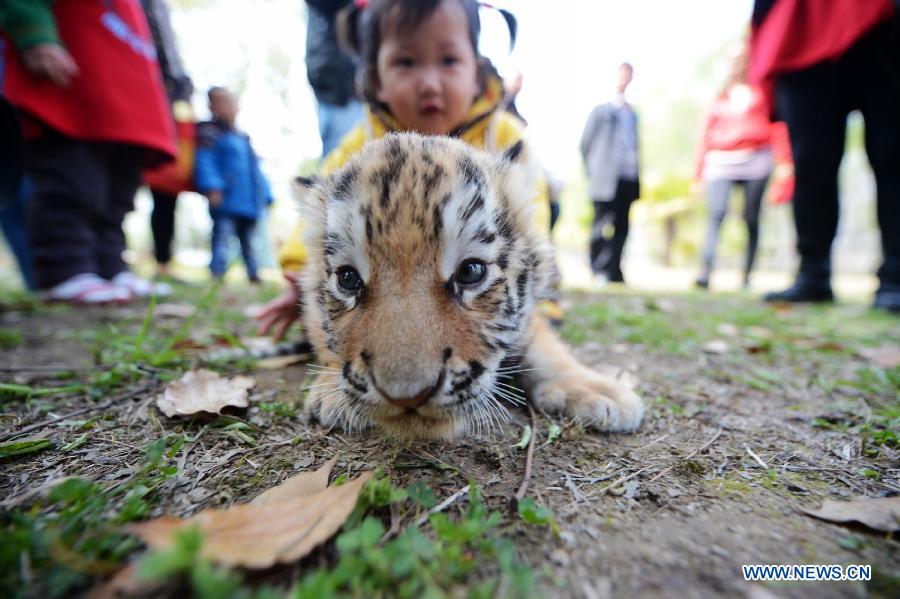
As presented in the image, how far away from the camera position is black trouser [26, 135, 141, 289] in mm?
3986

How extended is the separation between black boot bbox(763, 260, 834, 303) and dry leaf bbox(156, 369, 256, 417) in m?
6.44

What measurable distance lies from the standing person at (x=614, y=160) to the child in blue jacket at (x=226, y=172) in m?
6.78

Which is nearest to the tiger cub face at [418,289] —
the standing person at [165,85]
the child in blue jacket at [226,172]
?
the standing person at [165,85]

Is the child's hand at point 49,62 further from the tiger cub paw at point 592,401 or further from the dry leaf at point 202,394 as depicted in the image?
the tiger cub paw at point 592,401

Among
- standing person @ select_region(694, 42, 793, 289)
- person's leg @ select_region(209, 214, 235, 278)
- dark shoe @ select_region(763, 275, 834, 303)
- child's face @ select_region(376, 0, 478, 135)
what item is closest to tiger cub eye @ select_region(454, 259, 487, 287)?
child's face @ select_region(376, 0, 478, 135)

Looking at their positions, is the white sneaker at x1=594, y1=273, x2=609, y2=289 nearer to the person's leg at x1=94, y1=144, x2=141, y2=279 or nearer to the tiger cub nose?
the person's leg at x1=94, y1=144, x2=141, y2=279

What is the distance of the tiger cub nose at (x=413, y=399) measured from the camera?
120 centimetres

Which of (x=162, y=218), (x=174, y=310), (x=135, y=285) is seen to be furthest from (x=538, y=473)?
(x=162, y=218)

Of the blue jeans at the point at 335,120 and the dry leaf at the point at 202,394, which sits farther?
the blue jeans at the point at 335,120

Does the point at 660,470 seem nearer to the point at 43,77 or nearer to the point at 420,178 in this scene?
the point at 420,178

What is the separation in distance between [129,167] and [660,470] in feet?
20.1

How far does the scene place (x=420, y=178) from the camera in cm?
152

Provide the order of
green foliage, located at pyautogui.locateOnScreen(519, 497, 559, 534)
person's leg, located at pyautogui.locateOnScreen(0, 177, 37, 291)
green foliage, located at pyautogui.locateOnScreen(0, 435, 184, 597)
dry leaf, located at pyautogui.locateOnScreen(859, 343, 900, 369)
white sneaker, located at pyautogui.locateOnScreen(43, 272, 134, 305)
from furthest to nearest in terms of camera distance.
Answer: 1. person's leg, located at pyautogui.locateOnScreen(0, 177, 37, 291)
2. white sneaker, located at pyautogui.locateOnScreen(43, 272, 134, 305)
3. dry leaf, located at pyautogui.locateOnScreen(859, 343, 900, 369)
4. green foliage, located at pyautogui.locateOnScreen(519, 497, 559, 534)
5. green foliage, located at pyautogui.locateOnScreen(0, 435, 184, 597)

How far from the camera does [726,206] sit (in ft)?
24.9
